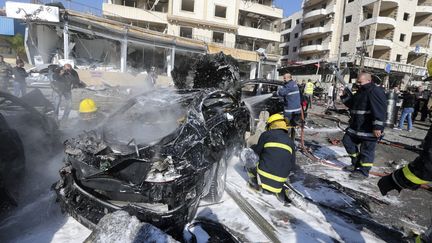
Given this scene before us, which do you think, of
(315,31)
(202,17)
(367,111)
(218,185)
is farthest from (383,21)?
(218,185)

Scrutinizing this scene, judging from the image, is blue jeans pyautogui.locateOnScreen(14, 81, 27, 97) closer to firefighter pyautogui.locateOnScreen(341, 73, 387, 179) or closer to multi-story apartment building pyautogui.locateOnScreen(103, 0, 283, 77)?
firefighter pyautogui.locateOnScreen(341, 73, 387, 179)

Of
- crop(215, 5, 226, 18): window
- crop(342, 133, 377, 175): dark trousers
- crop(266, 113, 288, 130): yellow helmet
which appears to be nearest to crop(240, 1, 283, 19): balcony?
crop(215, 5, 226, 18): window

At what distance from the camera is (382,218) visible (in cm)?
385

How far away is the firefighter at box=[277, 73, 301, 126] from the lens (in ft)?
21.1

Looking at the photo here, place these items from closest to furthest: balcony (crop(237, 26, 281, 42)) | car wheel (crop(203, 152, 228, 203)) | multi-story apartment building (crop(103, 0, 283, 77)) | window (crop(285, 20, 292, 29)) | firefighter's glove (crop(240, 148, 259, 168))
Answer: car wheel (crop(203, 152, 228, 203))
firefighter's glove (crop(240, 148, 259, 168))
multi-story apartment building (crop(103, 0, 283, 77))
balcony (crop(237, 26, 281, 42))
window (crop(285, 20, 292, 29))

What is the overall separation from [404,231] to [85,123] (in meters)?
5.01

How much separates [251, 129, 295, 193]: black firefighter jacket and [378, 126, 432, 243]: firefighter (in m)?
1.56

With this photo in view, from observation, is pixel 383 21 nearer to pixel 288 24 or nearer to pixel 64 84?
pixel 288 24

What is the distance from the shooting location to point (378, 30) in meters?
38.2

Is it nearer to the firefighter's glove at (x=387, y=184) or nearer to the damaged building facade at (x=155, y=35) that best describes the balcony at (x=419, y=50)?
the damaged building facade at (x=155, y=35)

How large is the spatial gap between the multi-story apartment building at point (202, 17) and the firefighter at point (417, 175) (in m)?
26.5

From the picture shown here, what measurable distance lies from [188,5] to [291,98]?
27639 mm

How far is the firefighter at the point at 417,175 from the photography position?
199 centimetres

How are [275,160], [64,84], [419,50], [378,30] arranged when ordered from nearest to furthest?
[275,160] → [64,84] → [419,50] → [378,30]
